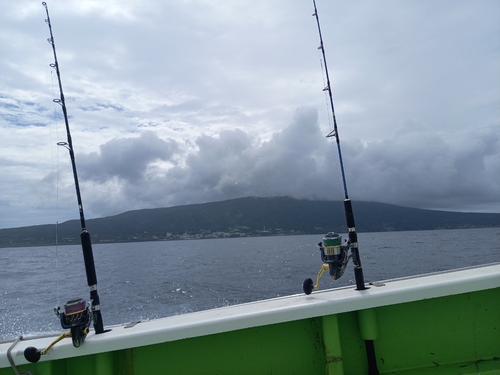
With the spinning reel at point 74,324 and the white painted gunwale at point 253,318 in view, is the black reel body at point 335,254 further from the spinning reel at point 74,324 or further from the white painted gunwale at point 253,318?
the spinning reel at point 74,324

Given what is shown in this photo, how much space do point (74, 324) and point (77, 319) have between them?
0.04 meters

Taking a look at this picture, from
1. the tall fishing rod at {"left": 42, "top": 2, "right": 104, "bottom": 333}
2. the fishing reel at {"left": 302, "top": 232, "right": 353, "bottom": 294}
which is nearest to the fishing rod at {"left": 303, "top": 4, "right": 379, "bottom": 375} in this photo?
the fishing reel at {"left": 302, "top": 232, "right": 353, "bottom": 294}

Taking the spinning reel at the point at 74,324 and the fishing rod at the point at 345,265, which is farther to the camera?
the fishing rod at the point at 345,265

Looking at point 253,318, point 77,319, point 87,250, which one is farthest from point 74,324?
point 253,318

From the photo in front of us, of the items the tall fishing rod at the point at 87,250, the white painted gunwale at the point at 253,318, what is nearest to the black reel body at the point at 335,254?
the white painted gunwale at the point at 253,318

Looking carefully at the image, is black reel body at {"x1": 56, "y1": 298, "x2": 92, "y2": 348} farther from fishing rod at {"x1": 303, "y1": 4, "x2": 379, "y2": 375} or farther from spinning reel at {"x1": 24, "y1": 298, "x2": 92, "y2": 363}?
fishing rod at {"x1": 303, "y1": 4, "x2": 379, "y2": 375}

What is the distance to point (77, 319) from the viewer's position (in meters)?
2.59

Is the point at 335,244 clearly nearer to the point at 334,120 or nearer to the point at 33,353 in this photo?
the point at 334,120

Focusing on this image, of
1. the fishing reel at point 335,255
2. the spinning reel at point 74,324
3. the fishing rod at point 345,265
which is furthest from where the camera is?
the fishing reel at point 335,255

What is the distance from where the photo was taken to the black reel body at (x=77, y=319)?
2541 millimetres

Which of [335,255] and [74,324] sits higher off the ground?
[335,255]

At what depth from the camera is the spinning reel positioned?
2.40 metres

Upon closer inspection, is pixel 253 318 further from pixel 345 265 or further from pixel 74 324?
pixel 74 324

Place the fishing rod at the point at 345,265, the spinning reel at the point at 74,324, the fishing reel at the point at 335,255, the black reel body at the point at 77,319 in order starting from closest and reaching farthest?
the spinning reel at the point at 74,324
the black reel body at the point at 77,319
the fishing rod at the point at 345,265
the fishing reel at the point at 335,255
